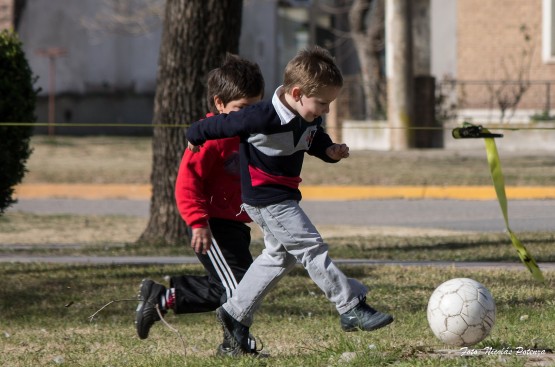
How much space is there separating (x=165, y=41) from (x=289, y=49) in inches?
1120

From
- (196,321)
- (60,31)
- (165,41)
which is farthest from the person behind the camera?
(60,31)

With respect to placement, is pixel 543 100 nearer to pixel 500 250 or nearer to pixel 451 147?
pixel 451 147

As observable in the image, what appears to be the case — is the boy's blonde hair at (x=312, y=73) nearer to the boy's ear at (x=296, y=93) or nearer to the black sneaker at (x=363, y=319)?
the boy's ear at (x=296, y=93)

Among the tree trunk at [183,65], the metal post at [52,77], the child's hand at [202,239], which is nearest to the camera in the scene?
the child's hand at [202,239]

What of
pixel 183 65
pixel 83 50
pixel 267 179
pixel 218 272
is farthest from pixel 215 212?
pixel 83 50

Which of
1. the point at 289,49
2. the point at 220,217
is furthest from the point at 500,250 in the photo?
the point at 289,49

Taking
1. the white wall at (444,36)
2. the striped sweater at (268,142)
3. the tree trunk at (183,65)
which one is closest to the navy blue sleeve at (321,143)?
the striped sweater at (268,142)

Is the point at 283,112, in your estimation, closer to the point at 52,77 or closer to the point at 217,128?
the point at 217,128

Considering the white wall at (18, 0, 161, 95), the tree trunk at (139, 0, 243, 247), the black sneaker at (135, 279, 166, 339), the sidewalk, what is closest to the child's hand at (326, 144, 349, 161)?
the black sneaker at (135, 279, 166, 339)

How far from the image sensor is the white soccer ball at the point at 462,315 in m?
5.58

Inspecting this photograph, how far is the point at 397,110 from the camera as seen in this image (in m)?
23.6

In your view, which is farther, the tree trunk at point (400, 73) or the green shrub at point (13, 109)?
the tree trunk at point (400, 73)

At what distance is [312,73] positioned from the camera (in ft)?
18.0

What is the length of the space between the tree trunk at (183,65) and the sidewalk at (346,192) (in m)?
4.79
